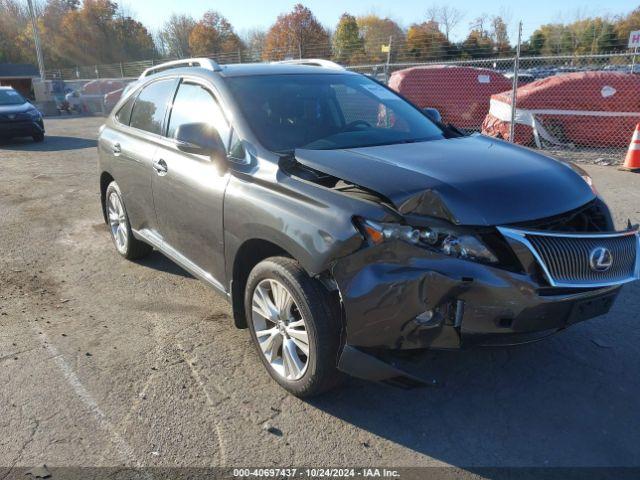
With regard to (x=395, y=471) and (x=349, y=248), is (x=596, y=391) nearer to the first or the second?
(x=395, y=471)

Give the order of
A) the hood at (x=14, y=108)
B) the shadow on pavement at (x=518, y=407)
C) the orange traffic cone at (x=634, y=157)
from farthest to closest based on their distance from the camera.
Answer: the hood at (x=14, y=108) → the orange traffic cone at (x=634, y=157) → the shadow on pavement at (x=518, y=407)

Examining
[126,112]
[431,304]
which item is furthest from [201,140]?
[126,112]

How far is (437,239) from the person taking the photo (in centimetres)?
247

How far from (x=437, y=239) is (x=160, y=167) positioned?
2.45 meters

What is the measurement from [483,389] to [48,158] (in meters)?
12.2

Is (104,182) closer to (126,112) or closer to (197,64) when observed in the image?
(126,112)

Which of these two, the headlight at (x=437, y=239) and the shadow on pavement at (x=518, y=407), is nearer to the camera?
the headlight at (x=437, y=239)

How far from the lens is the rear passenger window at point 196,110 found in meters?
3.55

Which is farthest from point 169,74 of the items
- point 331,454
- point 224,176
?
point 331,454

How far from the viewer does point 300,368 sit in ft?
9.75

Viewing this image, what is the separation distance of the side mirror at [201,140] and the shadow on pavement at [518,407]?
65.8 inches

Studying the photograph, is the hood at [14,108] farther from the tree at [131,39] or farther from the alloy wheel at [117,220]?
the tree at [131,39]

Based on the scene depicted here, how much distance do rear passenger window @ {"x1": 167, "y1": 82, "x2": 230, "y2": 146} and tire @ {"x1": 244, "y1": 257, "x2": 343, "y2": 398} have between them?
100 centimetres

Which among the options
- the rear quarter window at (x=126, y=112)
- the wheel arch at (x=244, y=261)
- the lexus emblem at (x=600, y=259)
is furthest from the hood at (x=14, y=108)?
the lexus emblem at (x=600, y=259)
